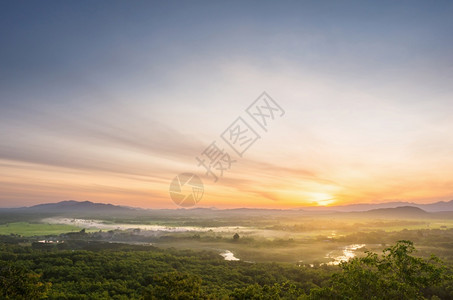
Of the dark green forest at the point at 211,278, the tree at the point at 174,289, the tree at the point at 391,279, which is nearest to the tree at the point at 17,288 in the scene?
the dark green forest at the point at 211,278

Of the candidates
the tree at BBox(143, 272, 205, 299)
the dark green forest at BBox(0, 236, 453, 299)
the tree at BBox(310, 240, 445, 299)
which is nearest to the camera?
the tree at BBox(143, 272, 205, 299)

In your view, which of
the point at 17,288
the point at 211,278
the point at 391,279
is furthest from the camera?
the point at 211,278

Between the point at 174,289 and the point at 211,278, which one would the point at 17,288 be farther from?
the point at 211,278

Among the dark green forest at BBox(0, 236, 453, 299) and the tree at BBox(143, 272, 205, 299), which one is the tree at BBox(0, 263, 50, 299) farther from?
the tree at BBox(143, 272, 205, 299)

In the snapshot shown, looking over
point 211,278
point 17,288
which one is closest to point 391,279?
point 17,288

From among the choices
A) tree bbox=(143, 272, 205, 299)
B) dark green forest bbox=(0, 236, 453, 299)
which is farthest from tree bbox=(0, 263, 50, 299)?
tree bbox=(143, 272, 205, 299)

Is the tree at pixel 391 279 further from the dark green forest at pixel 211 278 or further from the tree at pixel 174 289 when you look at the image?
the tree at pixel 174 289

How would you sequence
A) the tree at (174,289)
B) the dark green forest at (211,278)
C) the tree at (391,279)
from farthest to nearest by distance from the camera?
1. the dark green forest at (211,278)
2. the tree at (391,279)
3. the tree at (174,289)

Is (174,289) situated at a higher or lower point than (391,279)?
lower
